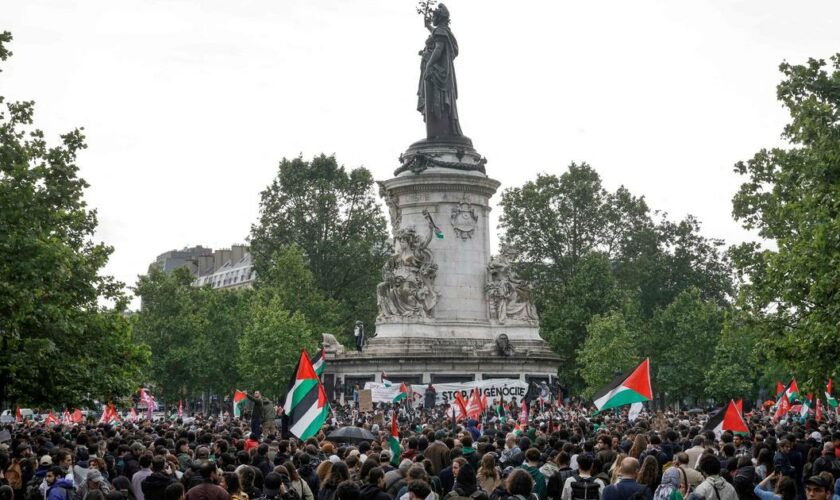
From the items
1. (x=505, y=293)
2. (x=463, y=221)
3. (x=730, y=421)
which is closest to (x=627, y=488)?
(x=730, y=421)

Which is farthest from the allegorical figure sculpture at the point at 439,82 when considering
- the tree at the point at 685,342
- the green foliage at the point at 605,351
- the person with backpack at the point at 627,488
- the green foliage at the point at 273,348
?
the person with backpack at the point at 627,488

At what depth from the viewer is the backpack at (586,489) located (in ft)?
42.8

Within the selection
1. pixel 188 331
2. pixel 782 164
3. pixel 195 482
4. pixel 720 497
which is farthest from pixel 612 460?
pixel 188 331

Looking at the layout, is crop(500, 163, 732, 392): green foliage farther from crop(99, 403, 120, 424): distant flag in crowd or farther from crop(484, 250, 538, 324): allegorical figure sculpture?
crop(99, 403, 120, 424): distant flag in crowd

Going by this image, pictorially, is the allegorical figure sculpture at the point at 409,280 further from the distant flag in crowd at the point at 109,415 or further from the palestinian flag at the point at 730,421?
the palestinian flag at the point at 730,421

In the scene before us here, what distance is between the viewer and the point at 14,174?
2445cm

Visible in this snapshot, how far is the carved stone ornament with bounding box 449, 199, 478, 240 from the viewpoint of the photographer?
171 ft

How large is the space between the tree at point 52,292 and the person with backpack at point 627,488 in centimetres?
1307

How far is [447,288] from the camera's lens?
170ft

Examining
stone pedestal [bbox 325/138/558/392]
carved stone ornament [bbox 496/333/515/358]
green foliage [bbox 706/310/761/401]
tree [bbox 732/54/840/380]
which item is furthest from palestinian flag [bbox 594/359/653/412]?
green foliage [bbox 706/310/761/401]

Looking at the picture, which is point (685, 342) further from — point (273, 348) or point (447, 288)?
point (447, 288)

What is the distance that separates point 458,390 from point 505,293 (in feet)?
25.9

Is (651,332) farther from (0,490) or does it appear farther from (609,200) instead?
(0,490)

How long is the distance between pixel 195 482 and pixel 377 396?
3166cm
